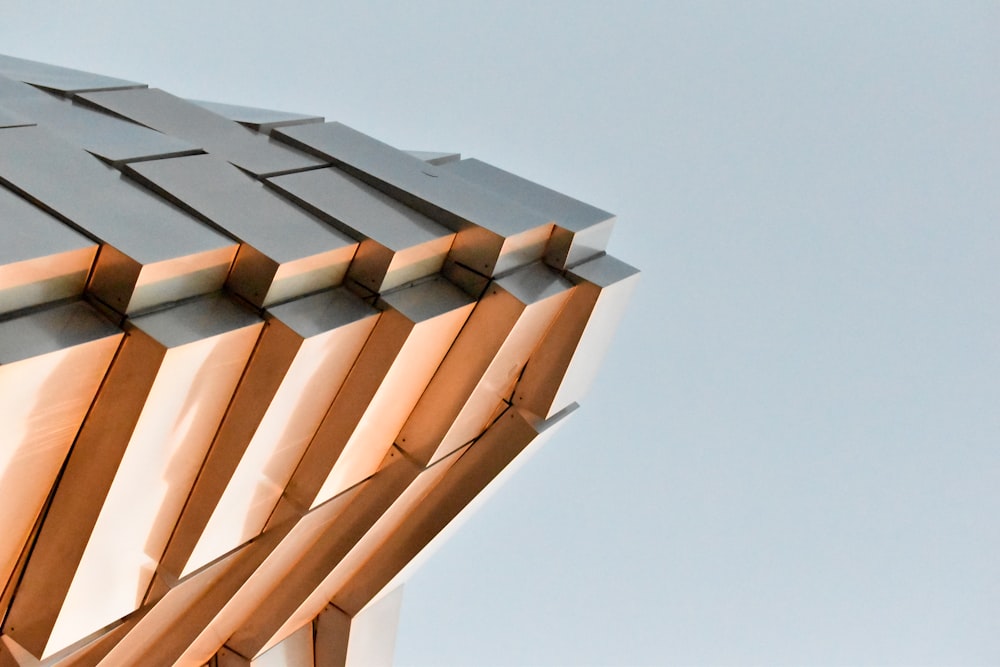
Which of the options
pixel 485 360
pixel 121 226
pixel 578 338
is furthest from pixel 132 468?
pixel 578 338

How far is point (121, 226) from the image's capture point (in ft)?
17.6

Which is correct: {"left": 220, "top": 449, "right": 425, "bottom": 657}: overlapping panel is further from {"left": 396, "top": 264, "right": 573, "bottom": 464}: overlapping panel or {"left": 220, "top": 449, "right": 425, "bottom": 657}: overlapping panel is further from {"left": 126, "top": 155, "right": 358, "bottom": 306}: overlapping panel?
{"left": 126, "top": 155, "right": 358, "bottom": 306}: overlapping panel

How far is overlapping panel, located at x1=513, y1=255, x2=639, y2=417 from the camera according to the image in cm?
774

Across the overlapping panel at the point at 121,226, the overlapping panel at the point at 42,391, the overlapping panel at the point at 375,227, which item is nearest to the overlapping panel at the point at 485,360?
the overlapping panel at the point at 375,227

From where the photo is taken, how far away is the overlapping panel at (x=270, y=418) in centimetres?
589

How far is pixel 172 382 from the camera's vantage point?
5.36m

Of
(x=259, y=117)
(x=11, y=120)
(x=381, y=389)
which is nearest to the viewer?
(x=11, y=120)

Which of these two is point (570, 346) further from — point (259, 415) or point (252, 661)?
point (252, 661)

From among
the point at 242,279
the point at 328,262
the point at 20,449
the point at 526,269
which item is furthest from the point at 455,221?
the point at 20,449

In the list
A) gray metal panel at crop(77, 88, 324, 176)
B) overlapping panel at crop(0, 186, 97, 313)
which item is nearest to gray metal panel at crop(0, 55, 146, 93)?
gray metal panel at crop(77, 88, 324, 176)

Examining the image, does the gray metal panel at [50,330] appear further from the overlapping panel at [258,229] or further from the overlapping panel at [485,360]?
the overlapping panel at [485,360]

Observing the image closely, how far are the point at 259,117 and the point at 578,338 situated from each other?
3.86 metres

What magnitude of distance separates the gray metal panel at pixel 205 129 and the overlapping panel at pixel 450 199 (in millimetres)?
342

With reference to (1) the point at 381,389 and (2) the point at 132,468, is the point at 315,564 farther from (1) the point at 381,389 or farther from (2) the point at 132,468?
(2) the point at 132,468
